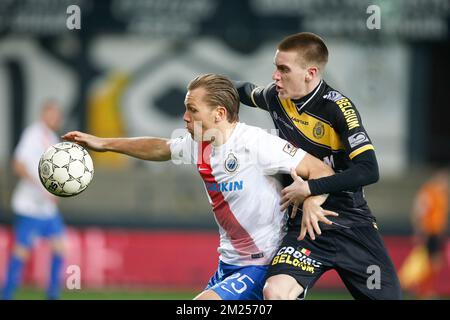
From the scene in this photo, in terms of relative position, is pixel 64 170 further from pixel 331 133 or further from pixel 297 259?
pixel 331 133

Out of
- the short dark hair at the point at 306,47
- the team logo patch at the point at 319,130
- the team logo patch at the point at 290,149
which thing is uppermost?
the short dark hair at the point at 306,47

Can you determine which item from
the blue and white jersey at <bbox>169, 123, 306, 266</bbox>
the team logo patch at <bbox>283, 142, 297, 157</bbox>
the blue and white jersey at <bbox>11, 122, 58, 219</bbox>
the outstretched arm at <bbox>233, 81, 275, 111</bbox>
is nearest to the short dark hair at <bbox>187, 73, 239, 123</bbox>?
the blue and white jersey at <bbox>169, 123, 306, 266</bbox>

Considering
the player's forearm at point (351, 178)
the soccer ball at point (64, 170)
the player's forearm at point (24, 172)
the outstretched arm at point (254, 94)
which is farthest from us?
the player's forearm at point (24, 172)

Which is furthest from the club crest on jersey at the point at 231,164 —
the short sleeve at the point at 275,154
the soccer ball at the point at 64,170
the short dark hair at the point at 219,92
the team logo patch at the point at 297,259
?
the soccer ball at the point at 64,170

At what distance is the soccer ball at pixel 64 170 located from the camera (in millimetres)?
6215

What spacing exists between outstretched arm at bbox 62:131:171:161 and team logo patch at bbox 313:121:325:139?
1.05 meters

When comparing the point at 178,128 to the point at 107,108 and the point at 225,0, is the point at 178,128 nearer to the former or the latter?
the point at 107,108

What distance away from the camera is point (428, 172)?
16016mm

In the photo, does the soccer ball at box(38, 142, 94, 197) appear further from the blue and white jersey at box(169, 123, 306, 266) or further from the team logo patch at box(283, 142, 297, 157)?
the team logo patch at box(283, 142, 297, 157)

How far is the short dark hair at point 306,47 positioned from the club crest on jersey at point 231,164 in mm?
817

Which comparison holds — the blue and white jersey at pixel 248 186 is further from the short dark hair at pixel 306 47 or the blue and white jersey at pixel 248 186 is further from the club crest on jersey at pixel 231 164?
the short dark hair at pixel 306 47

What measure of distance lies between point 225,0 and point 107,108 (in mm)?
2803

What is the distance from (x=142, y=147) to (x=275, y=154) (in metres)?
1.04
